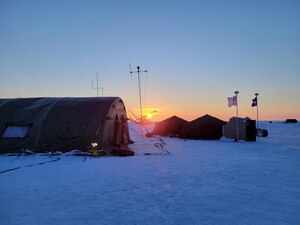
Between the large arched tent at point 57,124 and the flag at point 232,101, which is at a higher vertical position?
the flag at point 232,101

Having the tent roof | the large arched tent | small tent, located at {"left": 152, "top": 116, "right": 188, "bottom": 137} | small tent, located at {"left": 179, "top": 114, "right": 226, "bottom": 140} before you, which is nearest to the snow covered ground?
the large arched tent

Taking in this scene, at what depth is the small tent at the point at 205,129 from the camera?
2897 centimetres

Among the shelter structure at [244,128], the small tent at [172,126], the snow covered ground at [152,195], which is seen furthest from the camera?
the small tent at [172,126]

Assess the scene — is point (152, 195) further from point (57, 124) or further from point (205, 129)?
point (205, 129)

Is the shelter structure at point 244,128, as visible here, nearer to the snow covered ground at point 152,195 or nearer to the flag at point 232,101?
the flag at point 232,101

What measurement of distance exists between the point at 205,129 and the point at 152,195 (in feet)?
75.2

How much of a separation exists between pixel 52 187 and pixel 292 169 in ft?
27.5

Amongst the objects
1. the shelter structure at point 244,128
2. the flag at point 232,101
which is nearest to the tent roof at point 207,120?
the shelter structure at point 244,128

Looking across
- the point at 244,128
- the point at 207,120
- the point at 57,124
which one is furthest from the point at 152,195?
the point at 207,120

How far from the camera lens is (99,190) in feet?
25.1

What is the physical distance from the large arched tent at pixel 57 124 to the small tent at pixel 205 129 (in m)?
12.5

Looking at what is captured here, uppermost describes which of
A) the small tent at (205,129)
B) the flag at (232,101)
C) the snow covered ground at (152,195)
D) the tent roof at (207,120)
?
the flag at (232,101)

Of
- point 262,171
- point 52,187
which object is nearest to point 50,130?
point 52,187

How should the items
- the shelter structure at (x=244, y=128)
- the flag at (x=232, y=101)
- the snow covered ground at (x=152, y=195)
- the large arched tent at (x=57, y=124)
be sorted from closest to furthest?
the snow covered ground at (x=152, y=195)
the large arched tent at (x=57, y=124)
the shelter structure at (x=244, y=128)
the flag at (x=232, y=101)
